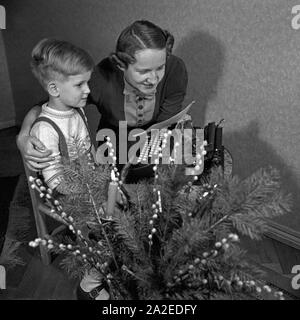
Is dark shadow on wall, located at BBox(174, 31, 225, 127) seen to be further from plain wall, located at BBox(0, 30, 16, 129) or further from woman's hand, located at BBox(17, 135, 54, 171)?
plain wall, located at BBox(0, 30, 16, 129)

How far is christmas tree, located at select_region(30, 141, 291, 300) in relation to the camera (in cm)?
69

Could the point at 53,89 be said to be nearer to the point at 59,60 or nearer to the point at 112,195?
the point at 59,60

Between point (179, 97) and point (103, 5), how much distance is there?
76 centimetres

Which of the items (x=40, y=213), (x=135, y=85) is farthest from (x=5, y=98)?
(x=135, y=85)

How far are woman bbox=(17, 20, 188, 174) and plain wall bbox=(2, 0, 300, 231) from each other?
34cm

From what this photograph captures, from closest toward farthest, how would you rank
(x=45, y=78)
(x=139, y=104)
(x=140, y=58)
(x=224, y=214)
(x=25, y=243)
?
(x=224, y=214), (x=140, y=58), (x=45, y=78), (x=139, y=104), (x=25, y=243)

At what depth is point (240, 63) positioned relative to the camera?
1604 millimetres

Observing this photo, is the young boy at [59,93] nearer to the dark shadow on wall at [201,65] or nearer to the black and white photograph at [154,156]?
the black and white photograph at [154,156]

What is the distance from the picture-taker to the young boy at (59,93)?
3.76ft

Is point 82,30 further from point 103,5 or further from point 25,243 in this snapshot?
point 25,243

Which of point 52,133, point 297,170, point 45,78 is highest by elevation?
point 45,78

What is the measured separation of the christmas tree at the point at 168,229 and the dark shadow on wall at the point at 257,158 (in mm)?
940

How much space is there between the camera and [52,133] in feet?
3.94

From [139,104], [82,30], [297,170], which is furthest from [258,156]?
[82,30]
